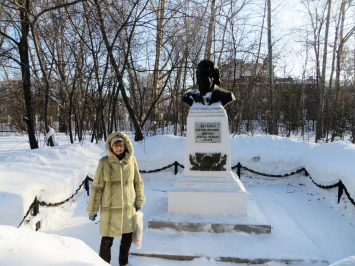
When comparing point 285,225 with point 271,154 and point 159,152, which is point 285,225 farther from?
point 159,152

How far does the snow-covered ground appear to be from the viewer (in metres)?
1.63

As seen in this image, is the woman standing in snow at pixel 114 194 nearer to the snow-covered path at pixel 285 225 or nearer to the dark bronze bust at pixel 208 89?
the snow-covered path at pixel 285 225

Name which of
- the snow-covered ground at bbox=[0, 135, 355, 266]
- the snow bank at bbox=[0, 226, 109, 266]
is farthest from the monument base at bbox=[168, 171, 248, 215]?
the snow bank at bbox=[0, 226, 109, 266]

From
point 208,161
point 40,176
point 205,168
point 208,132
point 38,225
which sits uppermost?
point 208,132

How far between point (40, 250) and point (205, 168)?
3.34 m

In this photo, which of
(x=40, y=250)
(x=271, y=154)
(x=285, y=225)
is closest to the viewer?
(x=40, y=250)

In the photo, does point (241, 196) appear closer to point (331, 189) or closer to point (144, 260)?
point (144, 260)

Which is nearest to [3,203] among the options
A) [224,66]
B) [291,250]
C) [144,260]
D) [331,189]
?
[144,260]

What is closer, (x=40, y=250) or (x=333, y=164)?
(x=40, y=250)

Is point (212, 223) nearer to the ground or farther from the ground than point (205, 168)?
nearer to the ground

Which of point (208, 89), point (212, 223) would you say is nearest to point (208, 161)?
point (212, 223)

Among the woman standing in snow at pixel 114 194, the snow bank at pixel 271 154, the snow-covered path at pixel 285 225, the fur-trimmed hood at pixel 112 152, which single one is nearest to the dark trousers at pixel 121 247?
the woman standing in snow at pixel 114 194

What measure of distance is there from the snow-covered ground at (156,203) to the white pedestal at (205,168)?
56cm

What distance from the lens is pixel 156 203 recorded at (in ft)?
17.3
